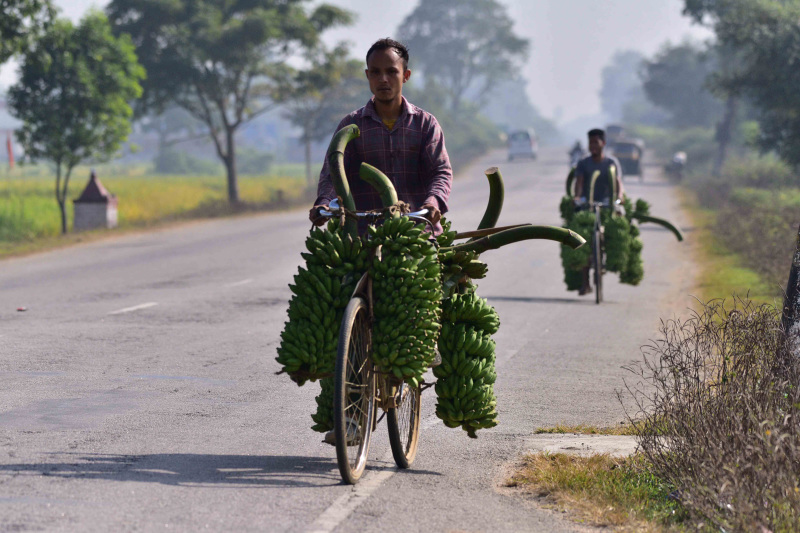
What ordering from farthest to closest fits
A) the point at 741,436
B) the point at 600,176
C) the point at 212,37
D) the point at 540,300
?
the point at 212,37
the point at 540,300
the point at 600,176
the point at 741,436

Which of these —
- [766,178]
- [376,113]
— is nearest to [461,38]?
[766,178]

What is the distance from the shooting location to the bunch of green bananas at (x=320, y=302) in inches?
217

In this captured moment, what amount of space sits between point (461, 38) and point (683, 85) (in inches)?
1346

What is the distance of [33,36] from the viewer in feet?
87.0

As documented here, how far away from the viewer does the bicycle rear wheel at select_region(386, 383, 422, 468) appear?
19.5ft

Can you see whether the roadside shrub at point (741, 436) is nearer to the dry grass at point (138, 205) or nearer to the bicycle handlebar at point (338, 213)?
the bicycle handlebar at point (338, 213)

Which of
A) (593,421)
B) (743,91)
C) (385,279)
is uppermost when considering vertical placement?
(743,91)

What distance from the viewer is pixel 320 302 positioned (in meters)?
5.57

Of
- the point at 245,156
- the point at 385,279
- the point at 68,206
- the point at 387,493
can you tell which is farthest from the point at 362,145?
the point at 245,156

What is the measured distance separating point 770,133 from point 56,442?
96.9 feet

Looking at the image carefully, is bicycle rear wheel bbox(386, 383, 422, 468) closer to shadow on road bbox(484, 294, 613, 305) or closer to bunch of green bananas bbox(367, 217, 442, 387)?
bunch of green bananas bbox(367, 217, 442, 387)

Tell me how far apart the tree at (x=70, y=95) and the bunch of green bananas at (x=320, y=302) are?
76.3 feet

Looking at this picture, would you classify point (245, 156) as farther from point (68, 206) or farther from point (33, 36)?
point (33, 36)

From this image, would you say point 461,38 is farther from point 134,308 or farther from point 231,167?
point 134,308
